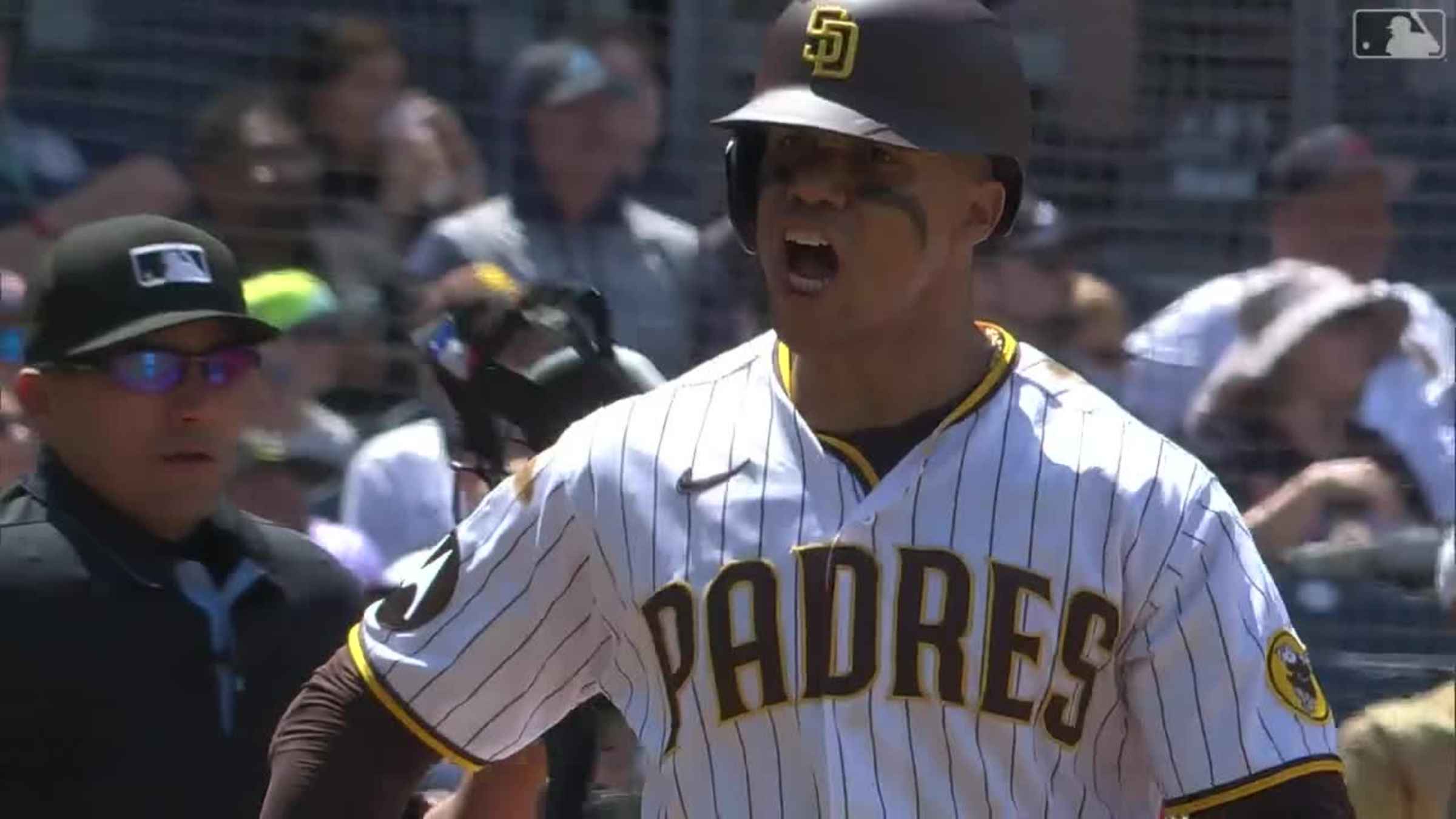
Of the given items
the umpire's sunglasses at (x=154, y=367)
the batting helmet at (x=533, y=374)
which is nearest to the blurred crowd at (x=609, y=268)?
the batting helmet at (x=533, y=374)

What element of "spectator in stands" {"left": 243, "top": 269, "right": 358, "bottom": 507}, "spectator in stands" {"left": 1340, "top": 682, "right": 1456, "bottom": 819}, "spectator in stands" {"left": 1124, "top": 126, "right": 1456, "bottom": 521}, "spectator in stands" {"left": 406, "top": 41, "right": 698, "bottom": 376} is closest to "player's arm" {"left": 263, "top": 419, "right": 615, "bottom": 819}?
"spectator in stands" {"left": 1340, "top": 682, "right": 1456, "bottom": 819}

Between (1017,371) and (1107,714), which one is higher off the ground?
(1017,371)

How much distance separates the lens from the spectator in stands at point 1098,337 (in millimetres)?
5492

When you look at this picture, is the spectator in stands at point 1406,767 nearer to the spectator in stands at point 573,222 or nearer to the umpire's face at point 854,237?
the spectator in stands at point 573,222

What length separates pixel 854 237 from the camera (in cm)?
239

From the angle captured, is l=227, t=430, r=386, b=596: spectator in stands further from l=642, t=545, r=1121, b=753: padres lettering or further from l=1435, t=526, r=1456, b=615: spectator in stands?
l=642, t=545, r=1121, b=753: padres lettering

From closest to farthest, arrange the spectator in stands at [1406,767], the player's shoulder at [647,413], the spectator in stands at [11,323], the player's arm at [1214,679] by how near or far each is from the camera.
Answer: the player's arm at [1214,679] < the player's shoulder at [647,413] < the spectator in stands at [1406,767] < the spectator in stands at [11,323]

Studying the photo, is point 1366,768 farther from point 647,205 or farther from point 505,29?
point 505,29

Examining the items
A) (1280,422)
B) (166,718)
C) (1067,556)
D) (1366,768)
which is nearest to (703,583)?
(1067,556)

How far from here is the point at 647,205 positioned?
5551mm

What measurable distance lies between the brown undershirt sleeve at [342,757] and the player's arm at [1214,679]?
2.16 ft

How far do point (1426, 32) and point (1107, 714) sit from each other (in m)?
2.61

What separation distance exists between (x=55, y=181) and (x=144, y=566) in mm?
2280

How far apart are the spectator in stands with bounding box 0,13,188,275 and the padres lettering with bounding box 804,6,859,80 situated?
2.99m
